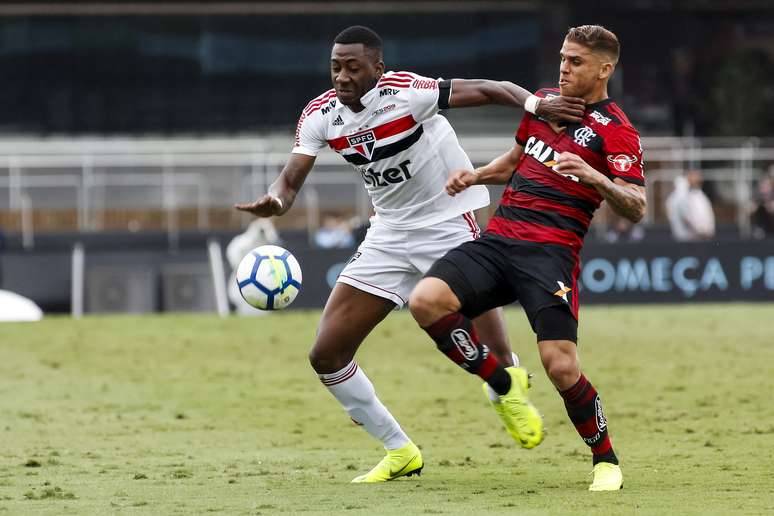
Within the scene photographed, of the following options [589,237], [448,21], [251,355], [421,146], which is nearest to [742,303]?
[589,237]

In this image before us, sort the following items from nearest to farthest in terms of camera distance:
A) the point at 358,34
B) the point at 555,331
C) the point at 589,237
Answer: the point at 555,331
the point at 358,34
the point at 589,237

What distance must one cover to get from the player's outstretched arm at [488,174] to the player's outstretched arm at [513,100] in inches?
11.3

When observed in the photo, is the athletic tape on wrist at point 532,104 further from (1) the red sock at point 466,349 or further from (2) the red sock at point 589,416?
(2) the red sock at point 589,416

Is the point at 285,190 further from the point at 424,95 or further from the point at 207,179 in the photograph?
the point at 207,179

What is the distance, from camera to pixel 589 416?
26.1 feet

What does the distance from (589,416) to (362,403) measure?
5.04ft

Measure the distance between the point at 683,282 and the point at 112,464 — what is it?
16.5m

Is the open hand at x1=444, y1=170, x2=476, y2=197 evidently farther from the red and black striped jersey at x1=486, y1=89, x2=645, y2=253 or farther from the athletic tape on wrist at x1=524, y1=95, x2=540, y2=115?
the athletic tape on wrist at x1=524, y1=95, x2=540, y2=115

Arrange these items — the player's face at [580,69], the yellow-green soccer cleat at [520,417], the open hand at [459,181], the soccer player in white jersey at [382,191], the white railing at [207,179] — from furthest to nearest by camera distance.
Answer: the white railing at [207,179] → the soccer player in white jersey at [382,191] → the yellow-green soccer cleat at [520,417] → the open hand at [459,181] → the player's face at [580,69]

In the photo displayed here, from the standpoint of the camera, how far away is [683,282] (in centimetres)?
2447

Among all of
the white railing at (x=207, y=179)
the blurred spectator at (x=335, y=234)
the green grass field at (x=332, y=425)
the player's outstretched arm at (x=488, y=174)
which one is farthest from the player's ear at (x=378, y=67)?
the white railing at (x=207, y=179)

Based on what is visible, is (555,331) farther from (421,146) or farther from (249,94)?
(249,94)

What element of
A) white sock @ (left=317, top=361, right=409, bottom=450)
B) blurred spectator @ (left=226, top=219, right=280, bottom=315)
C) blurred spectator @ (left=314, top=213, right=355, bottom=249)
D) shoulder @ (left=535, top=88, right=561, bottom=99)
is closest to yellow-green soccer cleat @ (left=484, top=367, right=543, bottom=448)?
white sock @ (left=317, top=361, right=409, bottom=450)

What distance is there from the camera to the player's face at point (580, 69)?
26.4ft
